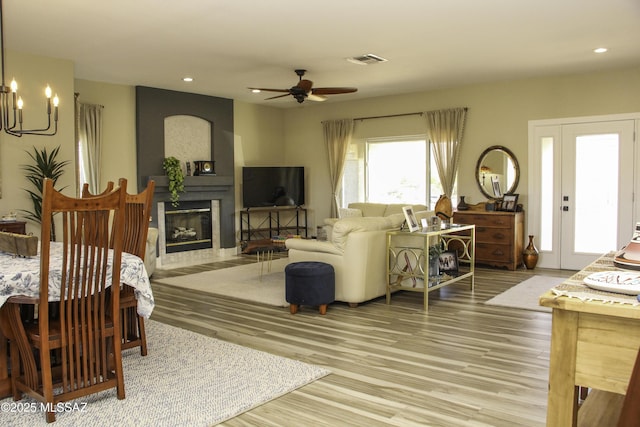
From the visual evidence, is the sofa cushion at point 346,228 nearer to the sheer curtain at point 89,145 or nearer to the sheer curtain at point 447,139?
the sheer curtain at point 447,139

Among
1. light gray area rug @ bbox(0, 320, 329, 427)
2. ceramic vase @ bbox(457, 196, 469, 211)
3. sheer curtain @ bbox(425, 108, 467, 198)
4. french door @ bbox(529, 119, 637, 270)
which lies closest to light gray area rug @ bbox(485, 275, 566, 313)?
french door @ bbox(529, 119, 637, 270)

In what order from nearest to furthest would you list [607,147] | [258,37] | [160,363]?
[160,363] < [258,37] < [607,147]

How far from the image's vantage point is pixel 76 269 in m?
2.77

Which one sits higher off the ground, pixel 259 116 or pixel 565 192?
pixel 259 116

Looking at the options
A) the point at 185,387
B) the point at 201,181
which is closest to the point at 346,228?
the point at 185,387

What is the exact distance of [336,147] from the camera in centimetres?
968

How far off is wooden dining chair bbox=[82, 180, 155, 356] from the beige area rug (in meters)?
1.78

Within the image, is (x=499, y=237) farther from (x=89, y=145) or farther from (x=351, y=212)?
(x=89, y=145)

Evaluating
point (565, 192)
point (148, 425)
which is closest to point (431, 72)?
point (565, 192)

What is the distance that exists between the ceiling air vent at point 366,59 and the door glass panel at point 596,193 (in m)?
3.19

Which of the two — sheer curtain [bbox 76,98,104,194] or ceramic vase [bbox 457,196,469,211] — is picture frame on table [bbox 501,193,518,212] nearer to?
ceramic vase [bbox 457,196,469,211]

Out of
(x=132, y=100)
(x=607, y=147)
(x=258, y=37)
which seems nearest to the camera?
(x=258, y=37)

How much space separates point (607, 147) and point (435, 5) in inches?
162

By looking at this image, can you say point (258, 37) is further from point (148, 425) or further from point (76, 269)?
point (148, 425)
